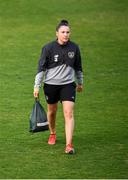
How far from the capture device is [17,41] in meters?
26.3

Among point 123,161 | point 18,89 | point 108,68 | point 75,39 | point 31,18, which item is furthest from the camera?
point 31,18

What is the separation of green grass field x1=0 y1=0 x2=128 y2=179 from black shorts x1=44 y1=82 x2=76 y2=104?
86 cm

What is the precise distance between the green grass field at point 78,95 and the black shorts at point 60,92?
0.86 metres

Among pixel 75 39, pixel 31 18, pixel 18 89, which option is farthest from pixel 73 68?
pixel 31 18

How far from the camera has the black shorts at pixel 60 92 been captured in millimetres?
A: 14294

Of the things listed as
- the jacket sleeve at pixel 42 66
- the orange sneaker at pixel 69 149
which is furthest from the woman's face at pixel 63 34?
the orange sneaker at pixel 69 149

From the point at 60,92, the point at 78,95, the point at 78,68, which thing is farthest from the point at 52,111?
the point at 78,95

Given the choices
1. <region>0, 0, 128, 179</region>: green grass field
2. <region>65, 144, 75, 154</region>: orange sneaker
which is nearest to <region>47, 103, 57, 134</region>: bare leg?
<region>0, 0, 128, 179</region>: green grass field

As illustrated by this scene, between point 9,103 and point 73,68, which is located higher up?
point 73,68

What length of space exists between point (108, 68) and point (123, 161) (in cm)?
958

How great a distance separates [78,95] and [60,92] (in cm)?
544

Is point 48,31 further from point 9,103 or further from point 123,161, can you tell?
point 123,161

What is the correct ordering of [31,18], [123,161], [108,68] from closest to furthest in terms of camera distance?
[123,161] → [108,68] → [31,18]

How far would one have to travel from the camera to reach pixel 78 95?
19.9 meters
